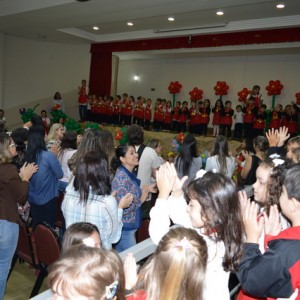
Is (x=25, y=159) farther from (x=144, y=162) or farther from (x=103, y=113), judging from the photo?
(x=103, y=113)

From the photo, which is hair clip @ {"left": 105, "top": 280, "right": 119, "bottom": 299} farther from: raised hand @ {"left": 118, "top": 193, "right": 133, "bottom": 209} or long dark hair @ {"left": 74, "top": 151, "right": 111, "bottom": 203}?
raised hand @ {"left": 118, "top": 193, "right": 133, "bottom": 209}

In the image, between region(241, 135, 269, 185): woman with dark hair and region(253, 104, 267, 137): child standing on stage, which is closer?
region(241, 135, 269, 185): woman with dark hair

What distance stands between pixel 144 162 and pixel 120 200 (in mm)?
1151

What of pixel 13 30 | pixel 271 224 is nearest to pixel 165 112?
pixel 13 30

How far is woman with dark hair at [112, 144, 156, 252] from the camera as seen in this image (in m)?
2.64

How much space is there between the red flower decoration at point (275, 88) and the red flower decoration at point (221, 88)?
5.37ft

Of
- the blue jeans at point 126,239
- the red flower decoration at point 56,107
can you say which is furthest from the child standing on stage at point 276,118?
the blue jeans at point 126,239

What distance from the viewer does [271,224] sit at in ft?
5.23

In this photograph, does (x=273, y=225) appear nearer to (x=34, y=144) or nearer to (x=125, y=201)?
(x=125, y=201)

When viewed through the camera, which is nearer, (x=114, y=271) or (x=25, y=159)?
(x=114, y=271)

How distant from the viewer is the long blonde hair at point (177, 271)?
44.5 inches

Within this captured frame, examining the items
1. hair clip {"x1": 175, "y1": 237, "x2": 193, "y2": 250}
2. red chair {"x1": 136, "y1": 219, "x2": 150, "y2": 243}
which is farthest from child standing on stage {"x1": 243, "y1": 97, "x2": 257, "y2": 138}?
hair clip {"x1": 175, "y1": 237, "x2": 193, "y2": 250}

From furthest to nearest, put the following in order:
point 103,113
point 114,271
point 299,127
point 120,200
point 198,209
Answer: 1. point 103,113
2. point 299,127
3. point 120,200
4. point 198,209
5. point 114,271

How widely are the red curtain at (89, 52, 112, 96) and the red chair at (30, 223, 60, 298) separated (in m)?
12.1
